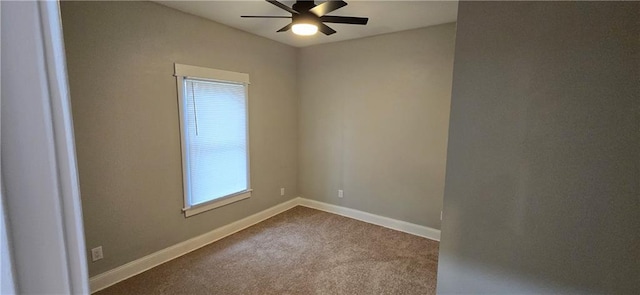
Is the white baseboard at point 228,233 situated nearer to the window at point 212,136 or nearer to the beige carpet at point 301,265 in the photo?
the beige carpet at point 301,265

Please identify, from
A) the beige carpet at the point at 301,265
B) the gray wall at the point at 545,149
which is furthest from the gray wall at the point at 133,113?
the gray wall at the point at 545,149

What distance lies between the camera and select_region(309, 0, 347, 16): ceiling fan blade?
2.10 meters

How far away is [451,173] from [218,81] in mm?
2516

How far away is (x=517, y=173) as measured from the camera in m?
1.37

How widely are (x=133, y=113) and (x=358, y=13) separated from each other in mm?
2242

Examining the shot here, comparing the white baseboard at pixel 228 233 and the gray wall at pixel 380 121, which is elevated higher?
the gray wall at pixel 380 121

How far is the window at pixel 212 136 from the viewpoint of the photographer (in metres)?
2.83

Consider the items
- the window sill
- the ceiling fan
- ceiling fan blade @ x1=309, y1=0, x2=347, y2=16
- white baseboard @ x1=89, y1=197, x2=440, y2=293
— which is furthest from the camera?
the window sill

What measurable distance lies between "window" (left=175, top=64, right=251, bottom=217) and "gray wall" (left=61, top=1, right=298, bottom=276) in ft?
0.29

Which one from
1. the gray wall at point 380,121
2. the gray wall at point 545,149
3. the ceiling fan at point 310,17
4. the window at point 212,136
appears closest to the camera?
the gray wall at point 545,149

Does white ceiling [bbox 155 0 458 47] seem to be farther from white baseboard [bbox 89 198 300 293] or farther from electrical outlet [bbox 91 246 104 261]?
white baseboard [bbox 89 198 300 293]

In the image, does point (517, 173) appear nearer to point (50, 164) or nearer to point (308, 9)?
point (50, 164)

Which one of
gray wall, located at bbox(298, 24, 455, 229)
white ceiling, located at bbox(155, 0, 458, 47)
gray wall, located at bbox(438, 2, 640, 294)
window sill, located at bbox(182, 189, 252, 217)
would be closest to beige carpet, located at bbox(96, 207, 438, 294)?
window sill, located at bbox(182, 189, 252, 217)

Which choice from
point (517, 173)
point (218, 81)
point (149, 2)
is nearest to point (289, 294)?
point (517, 173)
